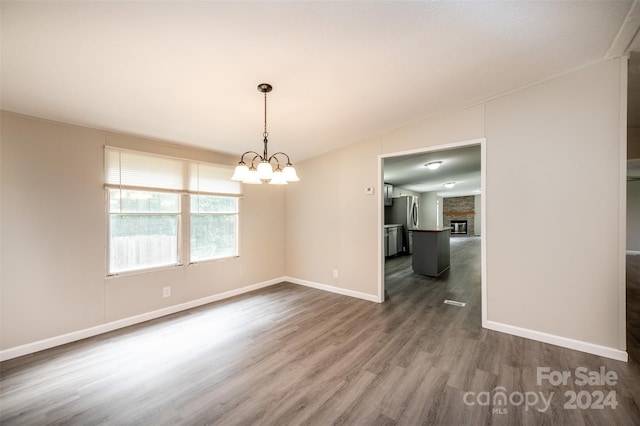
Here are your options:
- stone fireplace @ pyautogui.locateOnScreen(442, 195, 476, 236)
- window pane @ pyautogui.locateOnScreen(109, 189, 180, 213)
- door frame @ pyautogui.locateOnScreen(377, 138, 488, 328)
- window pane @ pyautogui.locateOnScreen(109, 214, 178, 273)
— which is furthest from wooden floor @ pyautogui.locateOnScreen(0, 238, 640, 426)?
stone fireplace @ pyautogui.locateOnScreen(442, 195, 476, 236)

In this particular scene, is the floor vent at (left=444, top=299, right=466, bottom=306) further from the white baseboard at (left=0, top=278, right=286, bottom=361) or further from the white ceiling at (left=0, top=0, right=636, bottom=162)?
the white baseboard at (left=0, top=278, right=286, bottom=361)

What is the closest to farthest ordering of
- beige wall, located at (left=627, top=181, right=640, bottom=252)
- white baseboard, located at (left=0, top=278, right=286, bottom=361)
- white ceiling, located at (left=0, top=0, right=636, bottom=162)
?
1. white ceiling, located at (left=0, top=0, right=636, bottom=162)
2. white baseboard, located at (left=0, top=278, right=286, bottom=361)
3. beige wall, located at (left=627, top=181, right=640, bottom=252)

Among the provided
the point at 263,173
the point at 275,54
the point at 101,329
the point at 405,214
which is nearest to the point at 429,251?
the point at 405,214

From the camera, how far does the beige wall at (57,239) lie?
2430 mm

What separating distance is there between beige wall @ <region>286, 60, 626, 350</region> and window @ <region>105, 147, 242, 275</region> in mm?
3236

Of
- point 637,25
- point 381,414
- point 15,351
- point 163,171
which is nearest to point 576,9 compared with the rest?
point 637,25

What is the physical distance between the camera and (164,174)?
3.46 meters

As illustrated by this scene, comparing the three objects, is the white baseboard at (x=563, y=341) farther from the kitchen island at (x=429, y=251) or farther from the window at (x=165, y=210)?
the window at (x=165, y=210)

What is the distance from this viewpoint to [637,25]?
1938 mm

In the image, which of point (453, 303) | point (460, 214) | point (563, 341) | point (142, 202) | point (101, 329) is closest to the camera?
point (563, 341)

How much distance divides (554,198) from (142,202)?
4787mm

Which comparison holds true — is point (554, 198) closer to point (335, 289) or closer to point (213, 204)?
point (335, 289)

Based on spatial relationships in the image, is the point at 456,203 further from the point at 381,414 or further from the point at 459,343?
the point at 381,414

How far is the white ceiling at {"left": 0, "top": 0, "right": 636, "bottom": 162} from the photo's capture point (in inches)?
62.1
